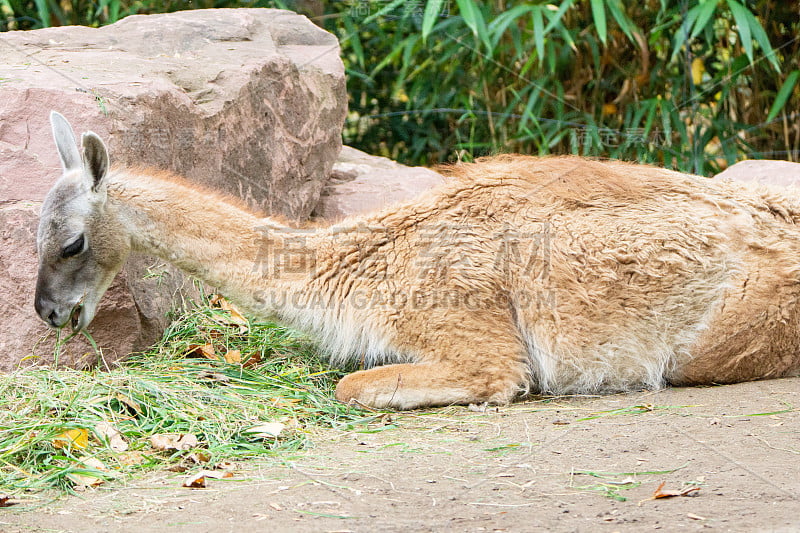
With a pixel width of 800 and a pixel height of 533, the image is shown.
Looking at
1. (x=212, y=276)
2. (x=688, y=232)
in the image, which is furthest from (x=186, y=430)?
(x=688, y=232)

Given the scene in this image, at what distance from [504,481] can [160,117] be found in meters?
2.78

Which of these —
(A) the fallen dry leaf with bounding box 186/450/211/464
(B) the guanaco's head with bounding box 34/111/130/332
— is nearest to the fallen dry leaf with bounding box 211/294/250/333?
(B) the guanaco's head with bounding box 34/111/130/332

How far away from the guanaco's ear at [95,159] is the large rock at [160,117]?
43 centimetres

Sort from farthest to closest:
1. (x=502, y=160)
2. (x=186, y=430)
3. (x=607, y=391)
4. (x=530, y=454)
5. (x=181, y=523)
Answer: (x=502, y=160) → (x=607, y=391) → (x=186, y=430) → (x=530, y=454) → (x=181, y=523)

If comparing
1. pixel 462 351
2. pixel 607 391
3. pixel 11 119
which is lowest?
pixel 607 391

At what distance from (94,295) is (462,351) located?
1.73 m

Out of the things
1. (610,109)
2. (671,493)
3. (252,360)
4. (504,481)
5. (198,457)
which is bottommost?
(252,360)

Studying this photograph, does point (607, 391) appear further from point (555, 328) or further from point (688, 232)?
point (688, 232)

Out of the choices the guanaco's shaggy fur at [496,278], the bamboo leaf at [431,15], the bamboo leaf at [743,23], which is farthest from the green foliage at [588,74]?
the guanaco's shaggy fur at [496,278]

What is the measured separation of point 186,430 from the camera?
3.68m

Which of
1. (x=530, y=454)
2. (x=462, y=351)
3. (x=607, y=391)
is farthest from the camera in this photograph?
(x=607, y=391)

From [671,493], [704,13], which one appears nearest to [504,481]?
[671,493]

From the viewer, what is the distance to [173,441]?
353 cm

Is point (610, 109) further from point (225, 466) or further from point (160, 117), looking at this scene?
point (225, 466)
